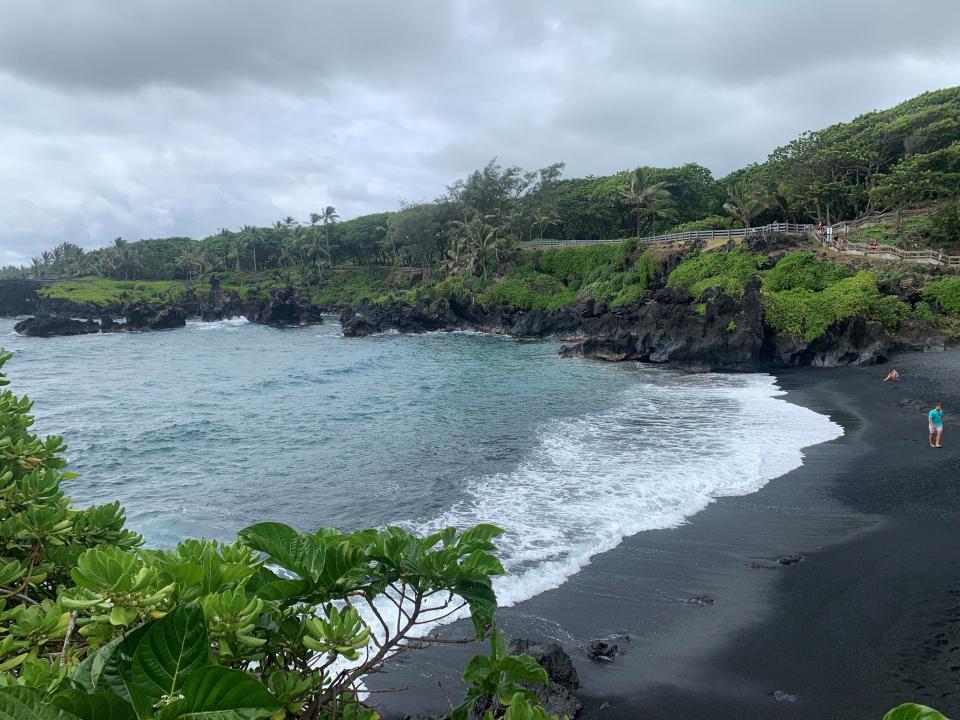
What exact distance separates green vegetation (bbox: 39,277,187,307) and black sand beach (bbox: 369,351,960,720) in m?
76.2

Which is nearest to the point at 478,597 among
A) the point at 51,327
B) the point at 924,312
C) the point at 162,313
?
the point at 924,312

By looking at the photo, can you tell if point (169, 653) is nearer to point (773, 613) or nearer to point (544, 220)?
point (773, 613)

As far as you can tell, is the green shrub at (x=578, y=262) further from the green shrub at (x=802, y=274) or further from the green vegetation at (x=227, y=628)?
the green vegetation at (x=227, y=628)

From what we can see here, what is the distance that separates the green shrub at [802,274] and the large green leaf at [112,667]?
130 feet

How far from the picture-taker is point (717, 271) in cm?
4031

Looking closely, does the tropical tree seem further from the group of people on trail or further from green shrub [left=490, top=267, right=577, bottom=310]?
the group of people on trail

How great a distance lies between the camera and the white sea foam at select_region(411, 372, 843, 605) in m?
12.1

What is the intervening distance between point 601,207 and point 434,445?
177 ft

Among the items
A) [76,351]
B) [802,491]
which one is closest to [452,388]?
[802,491]

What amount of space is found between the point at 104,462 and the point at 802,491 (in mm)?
20875

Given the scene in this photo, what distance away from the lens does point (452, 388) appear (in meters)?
30.0

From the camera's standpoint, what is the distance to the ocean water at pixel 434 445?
1381 centimetres

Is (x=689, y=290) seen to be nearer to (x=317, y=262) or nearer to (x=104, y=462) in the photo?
(x=104, y=462)

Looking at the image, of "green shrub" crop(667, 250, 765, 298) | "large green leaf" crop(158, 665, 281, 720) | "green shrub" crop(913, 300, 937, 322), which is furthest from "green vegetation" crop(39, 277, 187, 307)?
"large green leaf" crop(158, 665, 281, 720)
